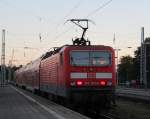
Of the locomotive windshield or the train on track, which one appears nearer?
the train on track

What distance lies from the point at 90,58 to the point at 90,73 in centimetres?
84

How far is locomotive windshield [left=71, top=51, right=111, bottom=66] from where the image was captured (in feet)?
79.7

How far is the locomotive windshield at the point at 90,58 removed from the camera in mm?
24297

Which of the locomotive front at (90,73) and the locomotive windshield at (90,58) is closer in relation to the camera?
the locomotive front at (90,73)

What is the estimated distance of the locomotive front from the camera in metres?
23.7

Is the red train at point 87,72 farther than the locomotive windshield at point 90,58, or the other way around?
the locomotive windshield at point 90,58

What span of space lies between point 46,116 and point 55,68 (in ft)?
28.0

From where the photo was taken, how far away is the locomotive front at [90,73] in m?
23.7

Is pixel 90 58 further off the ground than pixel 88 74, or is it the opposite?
pixel 90 58

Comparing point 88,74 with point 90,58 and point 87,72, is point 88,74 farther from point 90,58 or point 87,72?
point 90,58

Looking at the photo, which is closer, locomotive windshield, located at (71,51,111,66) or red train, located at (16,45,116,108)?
red train, located at (16,45,116,108)

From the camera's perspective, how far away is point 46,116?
19.3m

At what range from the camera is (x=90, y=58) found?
24.5m

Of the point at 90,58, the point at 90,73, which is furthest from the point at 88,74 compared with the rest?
the point at 90,58
